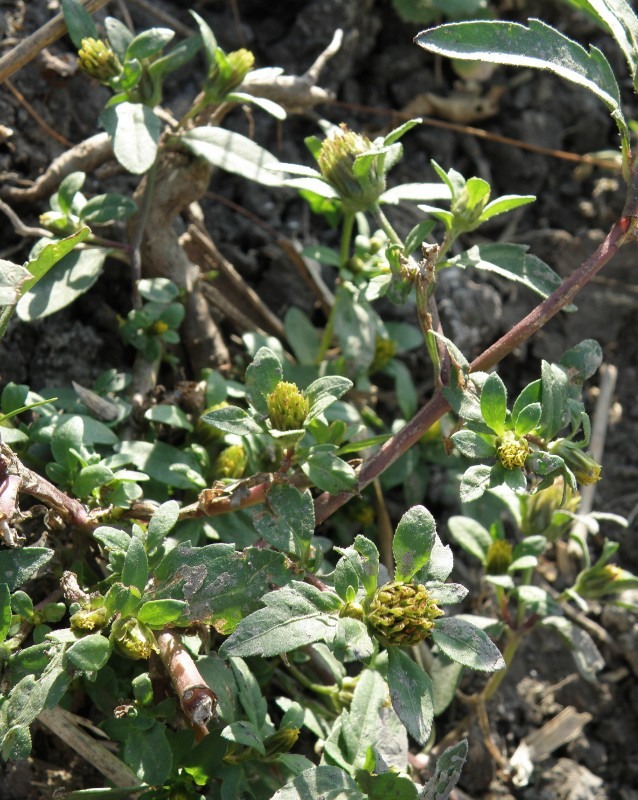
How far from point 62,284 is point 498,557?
1325 mm

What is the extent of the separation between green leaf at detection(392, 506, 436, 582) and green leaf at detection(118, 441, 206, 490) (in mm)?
597

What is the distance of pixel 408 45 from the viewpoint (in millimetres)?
3227

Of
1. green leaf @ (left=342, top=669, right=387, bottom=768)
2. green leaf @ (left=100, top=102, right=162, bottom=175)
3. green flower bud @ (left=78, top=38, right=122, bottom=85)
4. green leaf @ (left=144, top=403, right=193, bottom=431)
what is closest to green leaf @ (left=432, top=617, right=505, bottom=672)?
green leaf @ (left=342, top=669, right=387, bottom=768)

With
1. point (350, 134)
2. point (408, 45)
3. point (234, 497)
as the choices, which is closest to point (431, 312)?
point (350, 134)

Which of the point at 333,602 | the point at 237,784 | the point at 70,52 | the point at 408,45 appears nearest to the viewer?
the point at 333,602

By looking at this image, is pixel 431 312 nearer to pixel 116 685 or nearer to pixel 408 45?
pixel 116 685

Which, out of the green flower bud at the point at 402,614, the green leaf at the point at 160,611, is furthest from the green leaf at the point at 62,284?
the green flower bud at the point at 402,614

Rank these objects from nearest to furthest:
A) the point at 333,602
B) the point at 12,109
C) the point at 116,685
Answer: the point at 333,602, the point at 116,685, the point at 12,109

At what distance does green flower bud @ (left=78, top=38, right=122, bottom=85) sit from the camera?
2150 millimetres

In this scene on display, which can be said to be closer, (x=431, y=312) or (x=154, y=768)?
(x=154, y=768)

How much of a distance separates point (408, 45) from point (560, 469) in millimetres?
2068

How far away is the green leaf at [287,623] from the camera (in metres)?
1.52

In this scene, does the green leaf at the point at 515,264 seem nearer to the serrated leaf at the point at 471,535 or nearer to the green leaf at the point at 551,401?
the green leaf at the point at 551,401

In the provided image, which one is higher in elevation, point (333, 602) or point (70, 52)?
point (70, 52)
